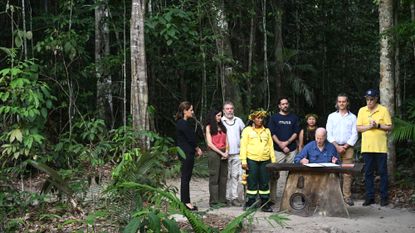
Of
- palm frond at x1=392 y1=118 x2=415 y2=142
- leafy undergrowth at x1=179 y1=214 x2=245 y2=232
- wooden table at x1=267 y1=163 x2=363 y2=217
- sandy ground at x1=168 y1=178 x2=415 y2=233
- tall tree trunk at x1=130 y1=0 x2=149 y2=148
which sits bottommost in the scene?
sandy ground at x1=168 y1=178 x2=415 y2=233

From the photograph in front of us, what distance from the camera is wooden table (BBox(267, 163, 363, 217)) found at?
8.38 m

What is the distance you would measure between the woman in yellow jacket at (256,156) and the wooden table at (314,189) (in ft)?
0.83


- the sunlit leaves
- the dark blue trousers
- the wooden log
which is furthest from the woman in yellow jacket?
the sunlit leaves

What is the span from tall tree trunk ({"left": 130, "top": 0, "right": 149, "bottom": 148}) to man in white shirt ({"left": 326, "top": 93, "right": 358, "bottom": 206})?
10.2 feet

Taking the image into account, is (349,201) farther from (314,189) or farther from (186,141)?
(186,141)

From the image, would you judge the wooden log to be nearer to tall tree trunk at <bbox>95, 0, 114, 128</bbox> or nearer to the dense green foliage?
the dense green foliage

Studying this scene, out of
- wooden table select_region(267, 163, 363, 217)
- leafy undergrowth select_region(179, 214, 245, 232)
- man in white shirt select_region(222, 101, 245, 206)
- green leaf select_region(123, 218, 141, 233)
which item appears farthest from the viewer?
man in white shirt select_region(222, 101, 245, 206)

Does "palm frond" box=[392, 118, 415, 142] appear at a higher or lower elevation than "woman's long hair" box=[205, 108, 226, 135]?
lower

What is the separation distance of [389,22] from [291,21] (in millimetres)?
11332

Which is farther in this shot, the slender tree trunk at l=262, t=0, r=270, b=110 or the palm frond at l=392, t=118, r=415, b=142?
the slender tree trunk at l=262, t=0, r=270, b=110

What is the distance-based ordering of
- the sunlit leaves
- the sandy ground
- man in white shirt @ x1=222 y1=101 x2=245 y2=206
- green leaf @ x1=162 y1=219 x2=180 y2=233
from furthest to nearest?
man in white shirt @ x1=222 y1=101 x2=245 y2=206 → the sunlit leaves → the sandy ground → green leaf @ x1=162 y1=219 x2=180 y2=233

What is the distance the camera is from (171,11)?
10.9 m

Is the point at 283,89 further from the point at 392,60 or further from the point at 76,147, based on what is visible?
the point at 76,147

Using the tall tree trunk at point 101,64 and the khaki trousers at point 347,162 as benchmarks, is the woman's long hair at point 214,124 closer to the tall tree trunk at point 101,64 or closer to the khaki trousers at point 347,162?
the khaki trousers at point 347,162
